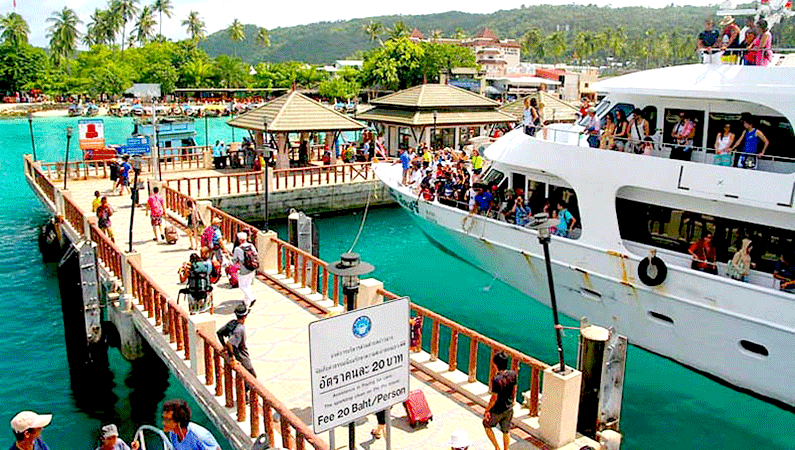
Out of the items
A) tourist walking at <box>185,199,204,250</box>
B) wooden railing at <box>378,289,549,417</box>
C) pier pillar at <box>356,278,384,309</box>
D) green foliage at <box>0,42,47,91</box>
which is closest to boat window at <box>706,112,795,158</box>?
wooden railing at <box>378,289,549,417</box>

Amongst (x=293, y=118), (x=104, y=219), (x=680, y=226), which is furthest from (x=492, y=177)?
(x=293, y=118)

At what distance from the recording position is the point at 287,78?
114m

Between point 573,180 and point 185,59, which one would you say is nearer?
point 573,180

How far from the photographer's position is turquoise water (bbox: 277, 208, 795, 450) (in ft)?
43.2

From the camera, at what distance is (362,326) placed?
7004mm

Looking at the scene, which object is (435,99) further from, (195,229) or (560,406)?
(560,406)

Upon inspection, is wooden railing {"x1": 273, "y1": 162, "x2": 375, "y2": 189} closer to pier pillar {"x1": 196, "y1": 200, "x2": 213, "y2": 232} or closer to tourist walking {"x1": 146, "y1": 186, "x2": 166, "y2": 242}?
pier pillar {"x1": 196, "y1": 200, "x2": 213, "y2": 232}

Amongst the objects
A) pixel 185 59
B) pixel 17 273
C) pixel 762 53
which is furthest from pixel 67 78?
pixel 762 53

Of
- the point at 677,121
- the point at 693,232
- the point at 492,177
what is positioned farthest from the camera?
the point at 492,177

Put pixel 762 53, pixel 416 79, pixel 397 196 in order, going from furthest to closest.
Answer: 1. pixel 416 79
2. pixel 397 196
3. pixel 762 53

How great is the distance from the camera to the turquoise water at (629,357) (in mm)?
13180

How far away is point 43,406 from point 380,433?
8730 millimetres

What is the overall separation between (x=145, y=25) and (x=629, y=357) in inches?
5340

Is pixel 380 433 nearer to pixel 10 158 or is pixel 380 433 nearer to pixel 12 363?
pixel 12 363
